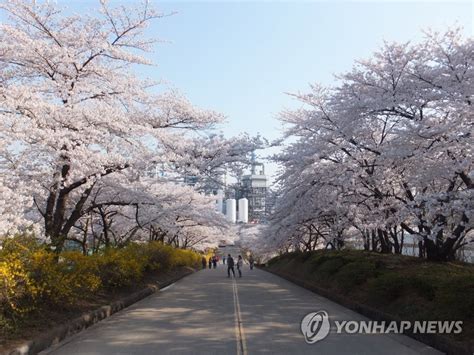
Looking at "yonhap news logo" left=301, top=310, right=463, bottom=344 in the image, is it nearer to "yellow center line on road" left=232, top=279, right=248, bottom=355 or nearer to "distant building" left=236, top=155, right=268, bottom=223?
"yellow center line on road" left=232, top=279, right=248, bottom=355

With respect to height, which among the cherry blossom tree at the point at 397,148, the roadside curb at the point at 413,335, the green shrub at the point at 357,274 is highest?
the cherry blossom tree at the point at 397,148

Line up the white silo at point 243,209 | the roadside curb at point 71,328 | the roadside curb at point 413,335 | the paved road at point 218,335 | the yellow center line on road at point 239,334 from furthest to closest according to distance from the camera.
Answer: the white silo at point 243,209, the paved road at point 218,335, the yellow center line on road at point 239,334, the roadside curb at point 413,335, the roadside curb at point 71,328

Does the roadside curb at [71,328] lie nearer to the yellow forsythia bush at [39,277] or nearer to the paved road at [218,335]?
the paved road at [218,335]

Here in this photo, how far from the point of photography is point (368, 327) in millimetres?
9891

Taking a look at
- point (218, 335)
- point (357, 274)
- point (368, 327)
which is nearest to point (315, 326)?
point (368, 327)

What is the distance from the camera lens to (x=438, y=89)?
1303 cm

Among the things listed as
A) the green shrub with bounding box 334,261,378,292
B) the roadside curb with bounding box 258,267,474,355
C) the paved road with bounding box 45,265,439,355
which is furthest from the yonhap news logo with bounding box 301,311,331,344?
the green shrub with bounding box 334,261,378,292

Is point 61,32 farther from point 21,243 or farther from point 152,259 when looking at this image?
point 152,259

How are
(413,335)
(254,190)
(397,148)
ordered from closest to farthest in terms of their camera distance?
(413,335) < (397,148) < (254,190)

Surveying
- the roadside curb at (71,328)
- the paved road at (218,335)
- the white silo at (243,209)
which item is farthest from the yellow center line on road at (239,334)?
the white silo at (243,209)

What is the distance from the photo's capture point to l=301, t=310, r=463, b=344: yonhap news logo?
8008 millimetres

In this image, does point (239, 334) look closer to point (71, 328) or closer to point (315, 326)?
point (315, 326)

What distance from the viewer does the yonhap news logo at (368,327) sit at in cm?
801

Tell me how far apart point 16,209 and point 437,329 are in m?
9.81
